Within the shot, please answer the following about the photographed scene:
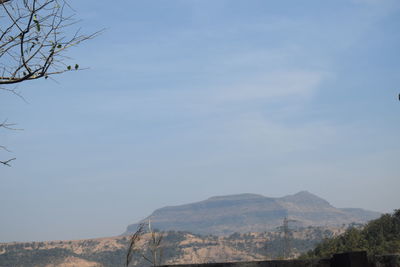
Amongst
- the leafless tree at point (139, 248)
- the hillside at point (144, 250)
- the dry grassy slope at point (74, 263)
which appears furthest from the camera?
the dry grassy slope at point (74, 263)

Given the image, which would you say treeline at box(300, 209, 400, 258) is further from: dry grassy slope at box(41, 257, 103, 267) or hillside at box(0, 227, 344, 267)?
dry grassy slope at box(41, 257, 103, 267)

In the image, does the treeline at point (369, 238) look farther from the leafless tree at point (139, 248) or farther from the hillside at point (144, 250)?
the hillside at point (144, 250)

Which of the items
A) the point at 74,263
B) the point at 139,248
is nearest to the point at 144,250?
the point at 74,263

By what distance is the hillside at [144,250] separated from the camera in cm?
8138

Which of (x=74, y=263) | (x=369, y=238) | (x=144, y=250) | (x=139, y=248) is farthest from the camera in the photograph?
(x=74, y=263)

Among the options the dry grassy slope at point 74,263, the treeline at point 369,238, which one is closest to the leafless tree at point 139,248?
the treeline at point 369,238

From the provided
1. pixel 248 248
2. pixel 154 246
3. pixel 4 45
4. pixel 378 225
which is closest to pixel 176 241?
pixel 248 248

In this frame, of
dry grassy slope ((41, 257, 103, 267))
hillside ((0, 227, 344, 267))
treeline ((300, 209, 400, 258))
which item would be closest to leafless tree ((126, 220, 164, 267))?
treeline ((300, 209, 400, 258))

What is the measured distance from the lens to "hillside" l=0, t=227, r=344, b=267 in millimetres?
81375

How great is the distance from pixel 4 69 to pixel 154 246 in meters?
7.42

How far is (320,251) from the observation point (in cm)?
2689

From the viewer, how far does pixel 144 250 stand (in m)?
89.7

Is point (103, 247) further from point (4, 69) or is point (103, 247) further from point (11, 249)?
point (4, 69)

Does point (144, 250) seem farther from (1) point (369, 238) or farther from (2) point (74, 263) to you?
(1) point (369, 238)
